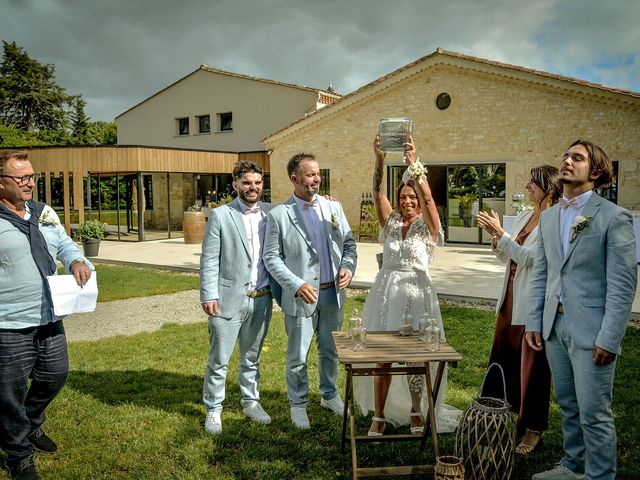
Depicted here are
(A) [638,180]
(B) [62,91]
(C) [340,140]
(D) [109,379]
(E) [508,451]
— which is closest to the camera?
(E) [508,451]

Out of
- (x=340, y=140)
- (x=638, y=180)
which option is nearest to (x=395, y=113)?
(x=340, y=140)

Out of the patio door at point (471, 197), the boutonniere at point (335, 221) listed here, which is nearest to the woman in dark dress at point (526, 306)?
the boutonniere at point (335, 221)

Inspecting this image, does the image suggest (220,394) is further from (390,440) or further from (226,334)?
(390,440)

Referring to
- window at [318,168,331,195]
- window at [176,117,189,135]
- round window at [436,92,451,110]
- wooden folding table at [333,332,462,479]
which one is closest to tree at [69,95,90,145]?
window at [176,117,189,135]

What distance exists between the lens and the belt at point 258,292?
4191 mm

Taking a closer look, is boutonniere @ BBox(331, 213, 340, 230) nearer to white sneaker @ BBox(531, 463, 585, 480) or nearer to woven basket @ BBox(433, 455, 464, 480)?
woven basket @ BBox(433, 455, 464, 480)

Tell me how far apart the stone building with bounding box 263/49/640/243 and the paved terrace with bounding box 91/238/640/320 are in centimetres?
184

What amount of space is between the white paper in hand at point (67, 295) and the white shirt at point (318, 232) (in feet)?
5.31

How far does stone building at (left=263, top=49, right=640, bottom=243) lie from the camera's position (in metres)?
13.8

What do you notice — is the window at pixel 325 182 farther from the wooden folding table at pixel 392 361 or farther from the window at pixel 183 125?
the wooden folding table at pixel 392 361

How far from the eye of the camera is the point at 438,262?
12.6 metres

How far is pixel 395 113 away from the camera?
1688cm

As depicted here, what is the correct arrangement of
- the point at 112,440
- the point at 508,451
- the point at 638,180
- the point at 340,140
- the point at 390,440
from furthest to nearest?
1. the point at 340,140
2. the point at 638,180
3. the point at 112,440
4. the point at 390,440
5. the point at 508,451

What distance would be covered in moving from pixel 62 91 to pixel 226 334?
189 ft
